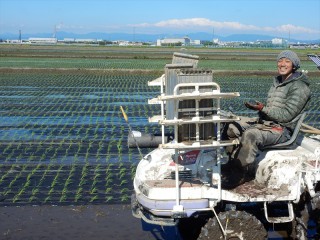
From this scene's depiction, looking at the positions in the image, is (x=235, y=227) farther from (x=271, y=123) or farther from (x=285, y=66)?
(x=285, y=66)

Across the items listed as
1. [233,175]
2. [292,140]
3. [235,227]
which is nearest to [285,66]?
[292,140]

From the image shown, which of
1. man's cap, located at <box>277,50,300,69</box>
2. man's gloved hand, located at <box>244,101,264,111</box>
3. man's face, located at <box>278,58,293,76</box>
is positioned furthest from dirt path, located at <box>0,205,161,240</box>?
man's cap, located at <box>277,50,300,69</box>

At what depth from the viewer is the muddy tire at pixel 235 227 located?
416cm

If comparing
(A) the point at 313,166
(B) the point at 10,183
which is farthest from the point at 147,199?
(B) the point at 10,183

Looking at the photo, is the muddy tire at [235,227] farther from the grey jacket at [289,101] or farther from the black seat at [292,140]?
the grey jacket at [289,101]

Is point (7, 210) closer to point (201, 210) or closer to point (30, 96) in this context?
point (201, 210)

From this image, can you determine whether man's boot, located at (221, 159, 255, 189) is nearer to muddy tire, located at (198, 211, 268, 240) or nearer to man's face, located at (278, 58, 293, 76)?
muddy tire, located at (198, 211, 268, 240)

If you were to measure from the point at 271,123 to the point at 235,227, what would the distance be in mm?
981

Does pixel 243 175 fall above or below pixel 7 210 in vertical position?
above

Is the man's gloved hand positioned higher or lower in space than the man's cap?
lower

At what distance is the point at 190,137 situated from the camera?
3977 millimetres

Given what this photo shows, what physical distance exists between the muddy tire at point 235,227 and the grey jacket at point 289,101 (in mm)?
899

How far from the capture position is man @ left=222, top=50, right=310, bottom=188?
430cm

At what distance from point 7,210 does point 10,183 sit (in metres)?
1.24
